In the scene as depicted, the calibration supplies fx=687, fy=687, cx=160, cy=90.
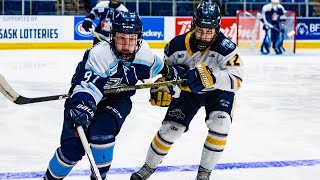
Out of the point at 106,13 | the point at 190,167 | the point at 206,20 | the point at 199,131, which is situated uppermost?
the point at 206,20

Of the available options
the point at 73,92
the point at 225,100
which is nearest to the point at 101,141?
the point at 73,92

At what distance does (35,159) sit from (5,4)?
9936 mm

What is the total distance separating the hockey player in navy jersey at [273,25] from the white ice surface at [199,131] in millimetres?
4811

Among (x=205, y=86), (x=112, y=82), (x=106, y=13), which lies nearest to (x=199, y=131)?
(x=205, y=86)

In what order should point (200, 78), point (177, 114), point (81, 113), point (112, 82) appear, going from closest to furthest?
1. point (81, 113)
2. point (112, 82)
3. point (200, 78)
4. point (177, 114)

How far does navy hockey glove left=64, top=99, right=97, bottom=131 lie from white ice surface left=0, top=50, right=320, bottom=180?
81cm

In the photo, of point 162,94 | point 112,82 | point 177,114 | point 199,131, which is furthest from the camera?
point 199,131

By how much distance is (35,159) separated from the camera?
362cm

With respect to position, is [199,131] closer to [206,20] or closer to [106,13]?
[206,20]

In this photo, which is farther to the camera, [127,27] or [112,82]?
[112,82]

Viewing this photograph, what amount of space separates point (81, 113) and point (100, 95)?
6.1 inches

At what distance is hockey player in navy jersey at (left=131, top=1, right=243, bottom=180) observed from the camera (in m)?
2.92

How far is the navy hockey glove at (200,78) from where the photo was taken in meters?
2.84

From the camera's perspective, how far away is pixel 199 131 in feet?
15.1
